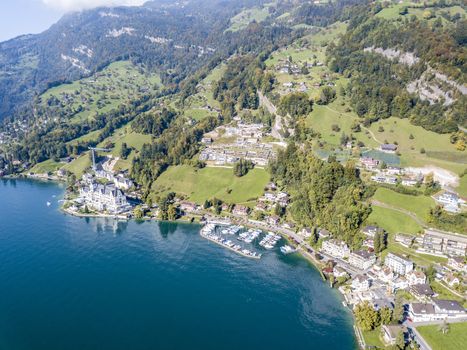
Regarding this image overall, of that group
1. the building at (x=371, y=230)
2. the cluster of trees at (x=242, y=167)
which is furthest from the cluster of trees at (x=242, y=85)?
the building at (x=371, y=230)

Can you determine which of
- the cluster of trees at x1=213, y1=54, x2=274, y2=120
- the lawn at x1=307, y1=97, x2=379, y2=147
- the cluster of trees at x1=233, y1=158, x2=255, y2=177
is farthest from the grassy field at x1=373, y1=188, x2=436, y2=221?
the cluster of trees at x1=213, y1=54, x2=274, y2=120

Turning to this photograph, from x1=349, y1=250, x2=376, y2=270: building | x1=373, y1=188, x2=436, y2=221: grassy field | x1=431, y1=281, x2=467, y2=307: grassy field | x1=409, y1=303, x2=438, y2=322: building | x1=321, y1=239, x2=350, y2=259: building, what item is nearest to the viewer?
x1=409, y1=303, x2=438, y2=322: building

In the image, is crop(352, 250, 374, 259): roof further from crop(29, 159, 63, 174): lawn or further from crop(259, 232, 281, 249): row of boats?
crop(29, 159, 63, 174): lawn

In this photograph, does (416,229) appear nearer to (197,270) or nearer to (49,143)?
(197,270)

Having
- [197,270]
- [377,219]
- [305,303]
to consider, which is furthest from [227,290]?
[377,219]

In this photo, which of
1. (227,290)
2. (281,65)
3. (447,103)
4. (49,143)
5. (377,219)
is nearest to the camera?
(227,290)

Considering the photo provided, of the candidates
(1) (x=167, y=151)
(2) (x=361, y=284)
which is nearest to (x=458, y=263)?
(2) (x=361, y=284)
